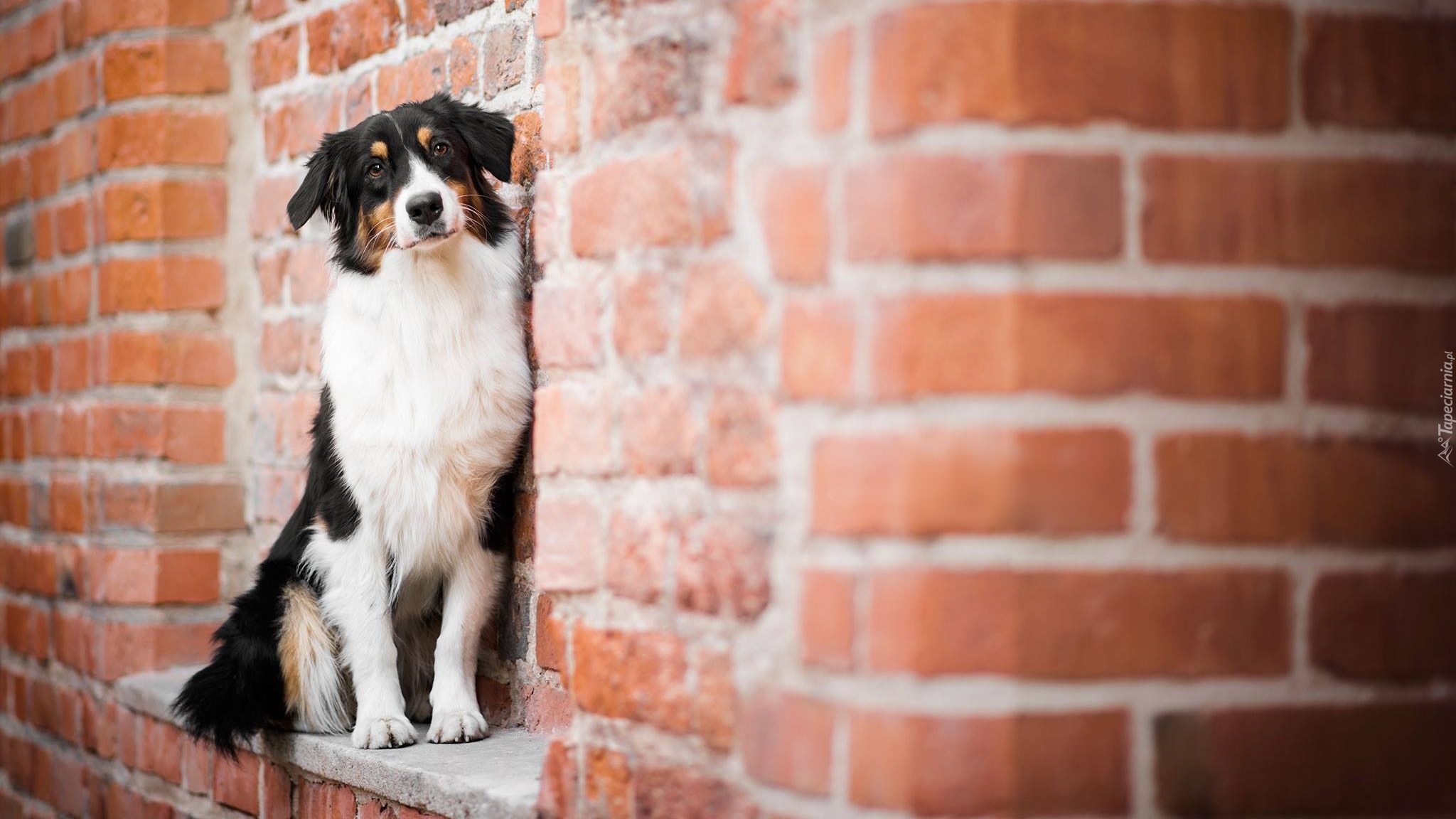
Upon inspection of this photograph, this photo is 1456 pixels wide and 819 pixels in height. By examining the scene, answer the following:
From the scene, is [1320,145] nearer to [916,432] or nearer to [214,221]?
[916,432]

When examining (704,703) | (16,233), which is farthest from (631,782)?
(16,233)

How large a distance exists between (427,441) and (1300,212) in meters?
Result: 1.63

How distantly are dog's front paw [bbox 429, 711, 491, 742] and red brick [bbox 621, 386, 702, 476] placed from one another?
109 centimetres

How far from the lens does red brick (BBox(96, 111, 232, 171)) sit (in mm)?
3354

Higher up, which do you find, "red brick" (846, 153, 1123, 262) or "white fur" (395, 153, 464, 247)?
"white fur" (395, 153, 464, 247)

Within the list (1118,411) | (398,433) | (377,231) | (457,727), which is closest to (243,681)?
(457,727)

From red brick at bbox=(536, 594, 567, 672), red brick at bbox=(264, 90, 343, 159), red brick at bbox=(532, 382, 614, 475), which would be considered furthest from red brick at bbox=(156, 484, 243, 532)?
red brick at bbox=(532, 382, 614, 475)

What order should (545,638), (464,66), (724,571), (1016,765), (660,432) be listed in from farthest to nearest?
(464,66)
(545,638)
(660,432)
(724,571)
(1016,765)

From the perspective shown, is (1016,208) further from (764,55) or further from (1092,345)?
(764,55)

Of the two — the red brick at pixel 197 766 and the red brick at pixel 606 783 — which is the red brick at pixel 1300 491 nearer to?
the red brick at pixel 606 783

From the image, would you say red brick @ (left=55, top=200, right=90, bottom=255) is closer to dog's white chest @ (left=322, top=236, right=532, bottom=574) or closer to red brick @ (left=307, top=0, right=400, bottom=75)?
red brick @ (left=307, top=0, right=400, bottom=75)

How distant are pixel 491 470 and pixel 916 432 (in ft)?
4.69

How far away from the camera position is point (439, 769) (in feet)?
6.98

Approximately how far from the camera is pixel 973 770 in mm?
1124
